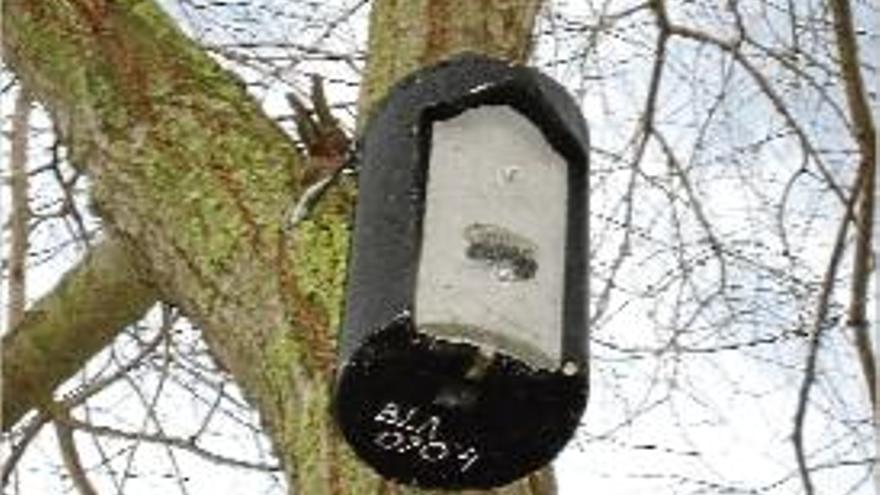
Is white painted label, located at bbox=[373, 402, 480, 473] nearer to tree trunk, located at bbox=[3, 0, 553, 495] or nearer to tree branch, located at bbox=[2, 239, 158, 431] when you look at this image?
tree trunk, located at bbox=[3, 0, 553, 495]

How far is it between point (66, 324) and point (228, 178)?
0.80 m

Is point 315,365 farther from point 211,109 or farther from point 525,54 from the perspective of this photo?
point 525,54

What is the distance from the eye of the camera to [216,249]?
72.4 inches

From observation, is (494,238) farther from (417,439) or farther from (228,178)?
(228,178)

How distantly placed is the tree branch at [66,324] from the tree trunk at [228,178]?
50 centimetres

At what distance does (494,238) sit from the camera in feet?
4.71

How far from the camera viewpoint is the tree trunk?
1743 mm

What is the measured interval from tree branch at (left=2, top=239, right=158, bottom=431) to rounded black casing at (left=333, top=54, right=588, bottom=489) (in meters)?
1.02

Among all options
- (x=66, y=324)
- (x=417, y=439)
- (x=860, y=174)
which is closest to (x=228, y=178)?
(x=417, y=439)

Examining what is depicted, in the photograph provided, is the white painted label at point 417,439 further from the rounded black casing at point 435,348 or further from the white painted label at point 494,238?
the white painted label at point 494,238

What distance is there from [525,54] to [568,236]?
2.13 feet

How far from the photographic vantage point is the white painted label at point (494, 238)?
1405 millimetres

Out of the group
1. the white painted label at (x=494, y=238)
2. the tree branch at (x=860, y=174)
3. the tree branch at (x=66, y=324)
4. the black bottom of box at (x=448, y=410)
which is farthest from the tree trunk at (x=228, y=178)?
the tree branch at (x=860, y=174)

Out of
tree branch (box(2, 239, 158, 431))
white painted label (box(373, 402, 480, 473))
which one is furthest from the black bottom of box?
tree branch (box(2, 239, 158, 431))
